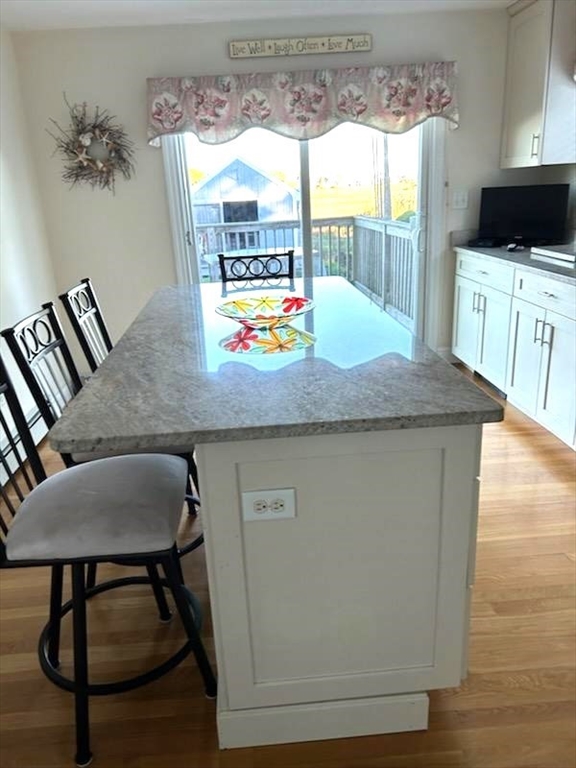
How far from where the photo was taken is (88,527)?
1312mm

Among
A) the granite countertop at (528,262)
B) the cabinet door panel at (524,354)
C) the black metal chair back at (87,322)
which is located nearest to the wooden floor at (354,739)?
the black metal chair back at (87,322)

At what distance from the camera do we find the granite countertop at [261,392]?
1.10 metres

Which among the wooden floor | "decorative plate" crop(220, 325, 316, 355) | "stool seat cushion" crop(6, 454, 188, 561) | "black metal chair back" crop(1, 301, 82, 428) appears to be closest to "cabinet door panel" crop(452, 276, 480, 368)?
the wooden floor

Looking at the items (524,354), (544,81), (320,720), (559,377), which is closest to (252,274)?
(524,354)

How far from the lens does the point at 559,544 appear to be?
2.21 m

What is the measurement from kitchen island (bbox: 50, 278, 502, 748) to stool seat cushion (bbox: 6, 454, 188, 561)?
0.19 metres

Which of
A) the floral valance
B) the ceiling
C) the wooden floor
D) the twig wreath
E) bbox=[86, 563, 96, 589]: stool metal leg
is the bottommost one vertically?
the wooden floor

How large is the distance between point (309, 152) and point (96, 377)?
3.09 m

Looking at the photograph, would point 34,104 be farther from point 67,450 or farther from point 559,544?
point 559,544

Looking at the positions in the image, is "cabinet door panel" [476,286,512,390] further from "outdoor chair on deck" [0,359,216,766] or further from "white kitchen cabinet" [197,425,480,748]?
"outdoor chair on deck" [0,359,216,766]

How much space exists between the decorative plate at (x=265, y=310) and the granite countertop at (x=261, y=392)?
0.29ft

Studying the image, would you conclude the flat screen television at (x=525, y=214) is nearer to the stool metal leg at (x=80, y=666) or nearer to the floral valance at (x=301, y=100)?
the floral valance at (x=301, y=100)

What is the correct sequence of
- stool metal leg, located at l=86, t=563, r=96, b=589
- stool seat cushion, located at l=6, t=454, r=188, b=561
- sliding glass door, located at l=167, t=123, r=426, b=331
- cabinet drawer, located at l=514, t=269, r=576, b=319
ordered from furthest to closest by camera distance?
1. sliding glass door, located at l=167, t=123, r=426, b=331
2. cabinet drawer, located at l=514, t=269, r=576, b=319
3. stool metal leg, located at l=86, t=563, r=96, b=589
4. stool seat cushion, located at l=6, t=454, r=188, b=561

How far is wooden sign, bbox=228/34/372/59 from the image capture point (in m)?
3.62
